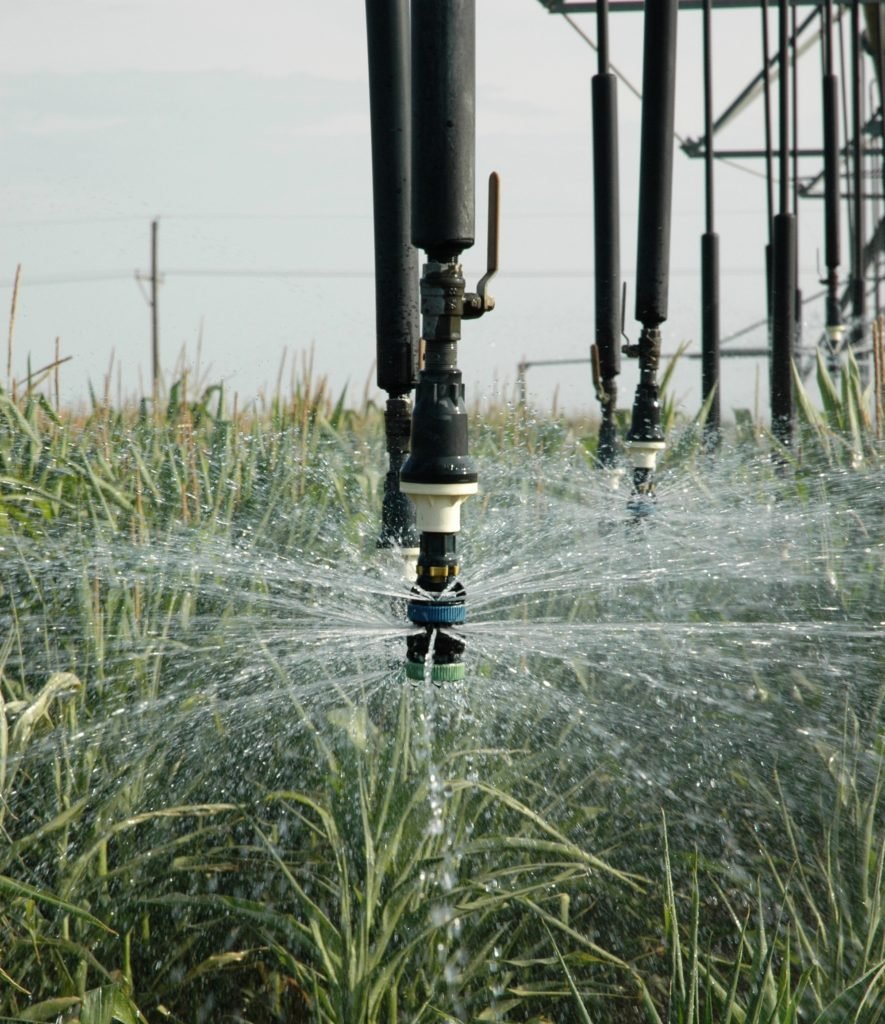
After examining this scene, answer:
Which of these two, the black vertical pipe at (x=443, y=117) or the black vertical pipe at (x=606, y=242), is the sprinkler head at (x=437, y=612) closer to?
the black vertical pipe at (x=443, y=117)

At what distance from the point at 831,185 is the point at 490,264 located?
463 centimetres

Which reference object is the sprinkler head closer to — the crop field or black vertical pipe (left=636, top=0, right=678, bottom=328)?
the crop field

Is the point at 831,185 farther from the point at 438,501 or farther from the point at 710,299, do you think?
the point at 438,501

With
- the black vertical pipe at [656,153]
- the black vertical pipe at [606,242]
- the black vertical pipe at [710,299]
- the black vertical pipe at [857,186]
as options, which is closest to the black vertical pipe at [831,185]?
the black vertical pipe at [857,186]

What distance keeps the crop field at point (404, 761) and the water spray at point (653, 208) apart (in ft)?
0.50

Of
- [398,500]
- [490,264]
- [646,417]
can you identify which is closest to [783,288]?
[646,417]

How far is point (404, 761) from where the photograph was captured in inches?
81.3

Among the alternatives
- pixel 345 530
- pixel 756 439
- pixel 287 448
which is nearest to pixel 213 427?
pixel 287 448

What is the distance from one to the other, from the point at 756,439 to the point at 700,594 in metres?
2.14

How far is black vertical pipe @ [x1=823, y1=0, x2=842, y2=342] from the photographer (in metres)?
6.09

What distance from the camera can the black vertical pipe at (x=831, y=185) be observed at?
6.09 metres

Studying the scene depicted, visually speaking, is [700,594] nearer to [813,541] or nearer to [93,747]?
[813,541]

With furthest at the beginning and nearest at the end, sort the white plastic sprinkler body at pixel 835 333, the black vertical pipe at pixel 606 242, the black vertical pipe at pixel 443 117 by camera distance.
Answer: the white plastic sprinkler body at pixel 835 333
the black vertical pipe at pixel 606 242
the black vertical pipe at pixel 443 117

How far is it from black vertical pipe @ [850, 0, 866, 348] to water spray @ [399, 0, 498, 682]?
5068 millimetres
